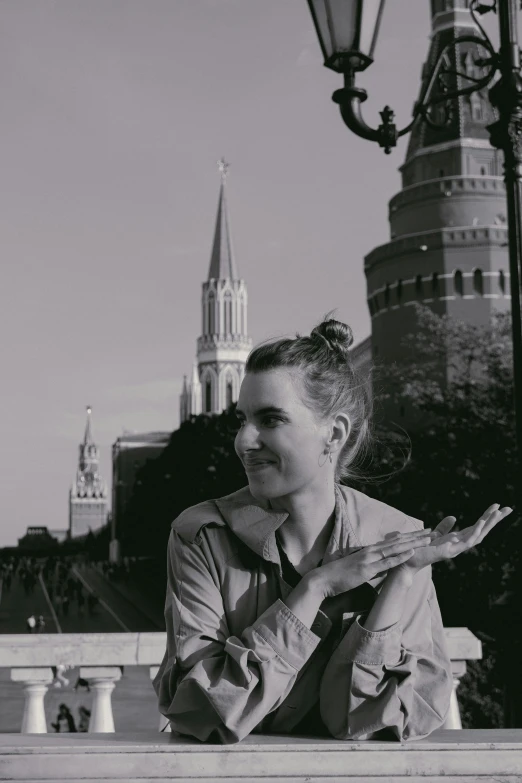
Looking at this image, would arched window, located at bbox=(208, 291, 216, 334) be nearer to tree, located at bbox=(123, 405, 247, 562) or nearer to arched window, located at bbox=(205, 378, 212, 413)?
arched window, located at bbox=(205, 378, 212, 413)

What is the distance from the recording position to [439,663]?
9.77 feet

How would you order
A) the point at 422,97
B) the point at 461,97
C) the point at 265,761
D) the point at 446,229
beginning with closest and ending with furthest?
the point at 265,761 → the point at 422,97 → the point at 446,229 → the point at 461,97

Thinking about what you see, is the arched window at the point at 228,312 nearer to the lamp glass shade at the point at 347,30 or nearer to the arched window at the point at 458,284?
the arched window at the point at 458,284

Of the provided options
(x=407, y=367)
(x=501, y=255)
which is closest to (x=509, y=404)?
(x=407, y=367)

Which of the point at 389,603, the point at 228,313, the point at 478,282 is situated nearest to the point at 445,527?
the point at 389,603

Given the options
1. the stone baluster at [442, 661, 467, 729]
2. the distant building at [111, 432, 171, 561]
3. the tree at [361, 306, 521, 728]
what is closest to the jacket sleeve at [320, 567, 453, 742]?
the stone baluster at [442, 661, 467, 729]

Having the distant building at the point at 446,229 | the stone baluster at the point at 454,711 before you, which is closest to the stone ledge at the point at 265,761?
the stone baluster at the point at 454,711

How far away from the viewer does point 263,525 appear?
2.96 metres

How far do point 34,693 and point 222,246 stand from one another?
487 ft

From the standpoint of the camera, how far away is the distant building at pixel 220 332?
152 m

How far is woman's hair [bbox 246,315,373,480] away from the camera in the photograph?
3010mm

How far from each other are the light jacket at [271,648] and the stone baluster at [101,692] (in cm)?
377

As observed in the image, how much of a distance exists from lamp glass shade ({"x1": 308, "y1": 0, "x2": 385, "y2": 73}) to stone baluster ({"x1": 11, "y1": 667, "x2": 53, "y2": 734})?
424 centimetres

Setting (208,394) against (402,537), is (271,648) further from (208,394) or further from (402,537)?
(208,394)
